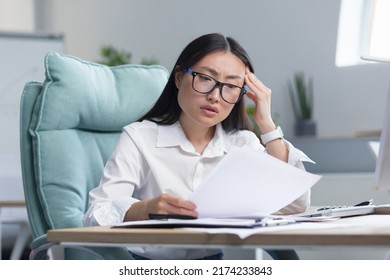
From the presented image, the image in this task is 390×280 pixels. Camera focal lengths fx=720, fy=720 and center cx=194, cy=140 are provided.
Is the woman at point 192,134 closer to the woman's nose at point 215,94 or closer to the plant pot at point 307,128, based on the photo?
the woman's nose at point 215,94

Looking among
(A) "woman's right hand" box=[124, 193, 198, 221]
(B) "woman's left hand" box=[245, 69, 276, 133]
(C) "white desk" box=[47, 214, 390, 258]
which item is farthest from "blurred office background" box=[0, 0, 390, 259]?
(C) "white desk" box=[47, 214, 390, 258]

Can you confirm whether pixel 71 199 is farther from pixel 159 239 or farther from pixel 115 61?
pixel 115 61

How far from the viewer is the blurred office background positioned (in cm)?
464

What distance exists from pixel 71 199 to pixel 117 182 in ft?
0.80

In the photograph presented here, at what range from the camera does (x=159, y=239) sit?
99cm

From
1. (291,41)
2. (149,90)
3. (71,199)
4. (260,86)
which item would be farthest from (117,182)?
(291,41)

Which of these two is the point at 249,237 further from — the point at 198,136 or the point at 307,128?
the point at 307,128

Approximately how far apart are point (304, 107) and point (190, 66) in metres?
3.16

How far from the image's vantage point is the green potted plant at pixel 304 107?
475 cm

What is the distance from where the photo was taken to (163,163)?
175 centimetres

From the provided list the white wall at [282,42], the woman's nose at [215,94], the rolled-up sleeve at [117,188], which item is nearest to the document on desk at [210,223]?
the rolled-up sleeve at [117,188]

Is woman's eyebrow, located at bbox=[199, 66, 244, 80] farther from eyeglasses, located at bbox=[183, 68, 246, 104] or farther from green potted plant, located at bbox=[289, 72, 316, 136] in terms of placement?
green potted plant, located at bbox=[289, 72, 316, 136]

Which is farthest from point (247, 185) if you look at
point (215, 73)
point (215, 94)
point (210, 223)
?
point (215, 73)

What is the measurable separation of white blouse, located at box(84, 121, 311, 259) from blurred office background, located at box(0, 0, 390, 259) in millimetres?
2499
